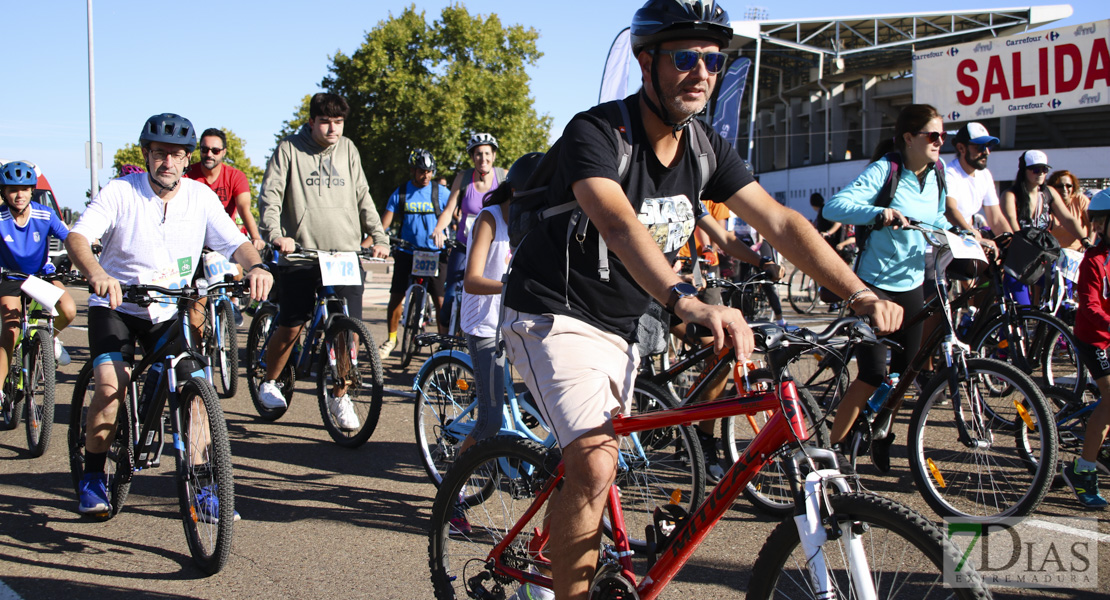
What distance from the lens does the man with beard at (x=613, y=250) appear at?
2501 millimetres

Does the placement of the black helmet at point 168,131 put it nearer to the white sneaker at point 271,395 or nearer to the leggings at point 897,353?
the white sneaker at point 271,395

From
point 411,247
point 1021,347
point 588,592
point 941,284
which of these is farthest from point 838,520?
point 411,247

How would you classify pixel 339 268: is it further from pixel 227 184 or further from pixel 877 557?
pixel 877 557

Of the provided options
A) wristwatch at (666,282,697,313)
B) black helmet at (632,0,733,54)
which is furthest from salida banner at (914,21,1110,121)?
wristwatch at (666,282,697,313)

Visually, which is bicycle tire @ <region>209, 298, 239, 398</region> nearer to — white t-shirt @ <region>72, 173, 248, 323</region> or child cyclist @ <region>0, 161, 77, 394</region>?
child cyclist @ <region>0, 161, 77, 394</region>

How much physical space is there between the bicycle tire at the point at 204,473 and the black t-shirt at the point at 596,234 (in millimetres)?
1598

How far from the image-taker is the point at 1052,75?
21.4 meters

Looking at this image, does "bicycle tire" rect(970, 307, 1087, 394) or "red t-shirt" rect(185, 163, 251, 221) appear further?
"red t-shirt" rect(185, 163, 251, 221)

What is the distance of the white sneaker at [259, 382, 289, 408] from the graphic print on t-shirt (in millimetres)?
4042

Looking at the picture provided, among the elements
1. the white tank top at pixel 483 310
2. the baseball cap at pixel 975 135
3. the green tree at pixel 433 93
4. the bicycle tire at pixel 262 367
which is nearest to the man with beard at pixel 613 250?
the white tank top at pixel 483 310

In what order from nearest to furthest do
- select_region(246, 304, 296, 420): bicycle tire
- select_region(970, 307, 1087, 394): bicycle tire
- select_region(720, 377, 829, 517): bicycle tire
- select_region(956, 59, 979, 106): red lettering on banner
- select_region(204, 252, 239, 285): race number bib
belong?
select_region(720, 377, 829, 517): bicycle tire
select_region(970, 307, 1087, 394): bicycle tire
select_region(246, 304, 296, 420): bicycle tire
select_region(204, 252, 239, 285): race number bib
select_region(956, 59, 979, 106): red lettering on banner

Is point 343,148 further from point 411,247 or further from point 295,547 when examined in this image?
point 295,547

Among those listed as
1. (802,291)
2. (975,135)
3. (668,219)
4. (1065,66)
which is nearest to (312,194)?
(668,219)

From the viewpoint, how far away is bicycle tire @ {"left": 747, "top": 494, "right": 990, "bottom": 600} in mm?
1923
